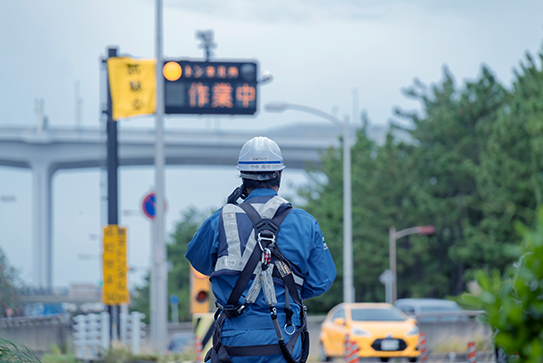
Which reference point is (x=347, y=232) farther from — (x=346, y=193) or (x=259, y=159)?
(x=259, y=159)

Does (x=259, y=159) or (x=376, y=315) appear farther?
(x=376, y=315)

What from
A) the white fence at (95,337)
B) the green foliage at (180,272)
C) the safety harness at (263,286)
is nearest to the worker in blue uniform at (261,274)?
the safety harness at (263,286)

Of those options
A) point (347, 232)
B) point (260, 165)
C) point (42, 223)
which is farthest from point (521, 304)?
point (42, 223)

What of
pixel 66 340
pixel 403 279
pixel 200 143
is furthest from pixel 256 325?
pixel 200 143

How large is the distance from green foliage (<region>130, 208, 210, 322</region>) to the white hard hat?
215ft

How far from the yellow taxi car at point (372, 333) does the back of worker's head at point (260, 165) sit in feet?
38.5

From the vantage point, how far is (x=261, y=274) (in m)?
3.57

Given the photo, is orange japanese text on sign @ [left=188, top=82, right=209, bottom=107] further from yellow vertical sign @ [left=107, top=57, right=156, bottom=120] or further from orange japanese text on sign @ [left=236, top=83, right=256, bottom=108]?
yellow vertical sign @ [left=107, top=57, right=156, bottom=120]

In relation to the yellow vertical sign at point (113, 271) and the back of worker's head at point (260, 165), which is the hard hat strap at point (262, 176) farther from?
the yellow vertical sign at point (113, 271)

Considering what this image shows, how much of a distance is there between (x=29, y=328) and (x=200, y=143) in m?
42.0

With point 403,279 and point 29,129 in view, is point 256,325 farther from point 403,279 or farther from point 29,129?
point 29,129

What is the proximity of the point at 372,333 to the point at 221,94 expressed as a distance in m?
5.59

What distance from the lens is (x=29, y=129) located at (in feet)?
179

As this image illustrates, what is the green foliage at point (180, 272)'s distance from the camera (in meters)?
71.2
